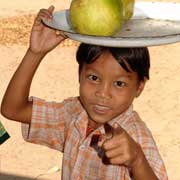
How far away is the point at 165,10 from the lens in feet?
8.01

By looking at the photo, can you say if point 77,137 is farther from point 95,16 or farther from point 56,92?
point 56,92

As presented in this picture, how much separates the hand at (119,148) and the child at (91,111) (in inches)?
3.9

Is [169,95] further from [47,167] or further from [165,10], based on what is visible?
[165,10]

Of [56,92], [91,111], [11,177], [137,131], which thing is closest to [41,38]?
[91,111]

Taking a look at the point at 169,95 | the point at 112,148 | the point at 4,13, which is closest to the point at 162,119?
the point at 169,95

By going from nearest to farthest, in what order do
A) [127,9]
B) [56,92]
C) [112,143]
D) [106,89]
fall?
1. [112,143]
2. [106,89]
3. [127,9]
4. [56,92]

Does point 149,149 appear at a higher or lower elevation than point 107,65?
lower

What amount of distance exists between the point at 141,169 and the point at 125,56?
0.51 metres

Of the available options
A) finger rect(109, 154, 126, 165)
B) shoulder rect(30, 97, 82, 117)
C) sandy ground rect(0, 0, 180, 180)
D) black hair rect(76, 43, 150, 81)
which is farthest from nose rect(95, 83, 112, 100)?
sandy ground rect(0, 0, 180, 180)

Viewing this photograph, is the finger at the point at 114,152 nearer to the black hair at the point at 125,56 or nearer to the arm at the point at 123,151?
the arm at the point at 123,151

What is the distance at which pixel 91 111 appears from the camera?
222cm

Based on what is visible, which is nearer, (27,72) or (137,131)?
(137,131)

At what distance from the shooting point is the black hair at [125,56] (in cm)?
222

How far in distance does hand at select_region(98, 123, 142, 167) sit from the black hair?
0.47 meters
